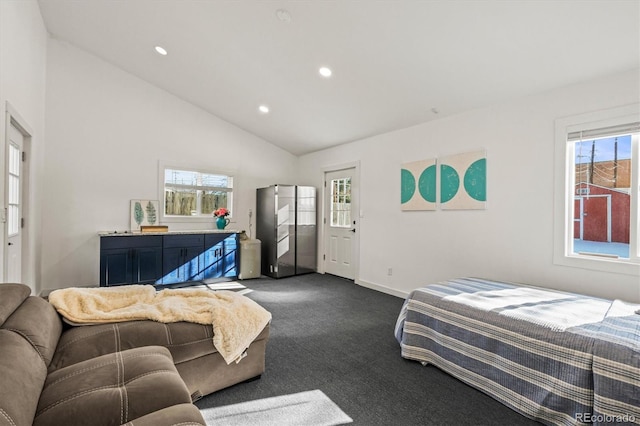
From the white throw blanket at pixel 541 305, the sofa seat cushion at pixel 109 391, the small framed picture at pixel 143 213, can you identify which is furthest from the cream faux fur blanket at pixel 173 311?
the small framed picture at pixel 143 213

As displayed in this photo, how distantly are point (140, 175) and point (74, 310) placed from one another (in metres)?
3.66

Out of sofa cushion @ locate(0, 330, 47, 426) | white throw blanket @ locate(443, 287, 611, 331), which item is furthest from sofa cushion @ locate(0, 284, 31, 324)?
white throw blanket @ locate(443, 287, 611, 331)

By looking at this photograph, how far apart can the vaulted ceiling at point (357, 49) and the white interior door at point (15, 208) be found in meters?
1.72

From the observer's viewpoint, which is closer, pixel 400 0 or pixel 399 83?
pixel 400 0

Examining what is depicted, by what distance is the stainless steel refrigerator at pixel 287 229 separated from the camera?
5.71m

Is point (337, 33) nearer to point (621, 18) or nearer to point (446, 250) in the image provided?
point (621, 18)

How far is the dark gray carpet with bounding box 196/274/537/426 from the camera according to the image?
1914 mm

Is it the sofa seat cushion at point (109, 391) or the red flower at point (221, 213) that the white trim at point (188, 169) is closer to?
the red flower at point (221, 213)

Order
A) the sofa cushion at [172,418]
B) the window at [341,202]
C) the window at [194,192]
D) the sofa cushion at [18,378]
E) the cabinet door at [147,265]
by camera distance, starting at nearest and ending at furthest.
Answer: the sofa cushion at [18,378] < the sofa cushion at [172,418] < the cabinet door at [147,265] < the window at [194,192] < the window at [341,202]

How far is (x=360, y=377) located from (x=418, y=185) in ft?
8.93

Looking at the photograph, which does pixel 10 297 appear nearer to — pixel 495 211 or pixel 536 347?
pixel 536 347

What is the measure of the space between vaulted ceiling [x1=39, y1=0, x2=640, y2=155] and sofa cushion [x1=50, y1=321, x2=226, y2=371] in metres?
2.78

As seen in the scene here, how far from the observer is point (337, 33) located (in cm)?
305

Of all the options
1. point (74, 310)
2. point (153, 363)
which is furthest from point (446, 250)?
point (74, 310)
